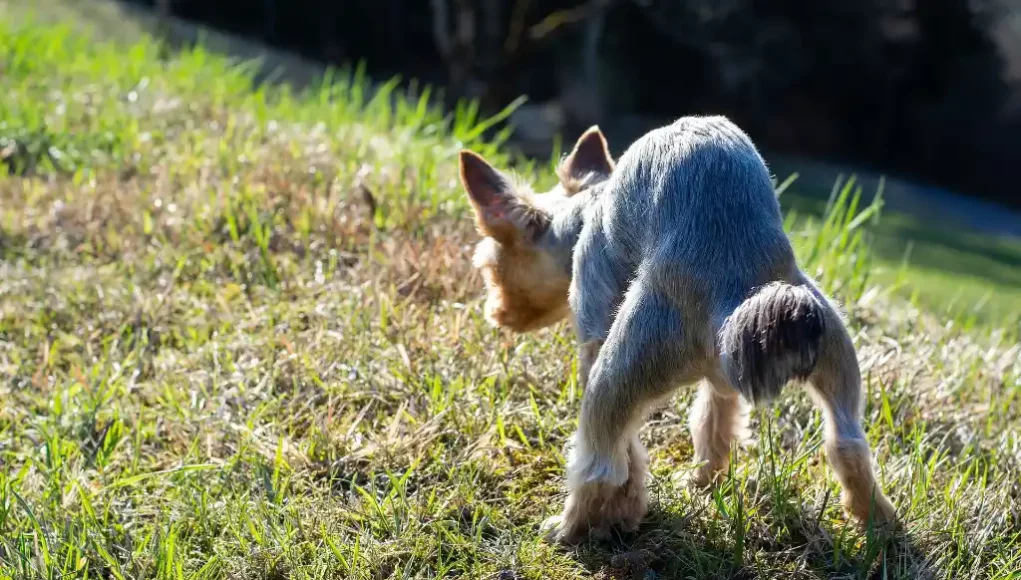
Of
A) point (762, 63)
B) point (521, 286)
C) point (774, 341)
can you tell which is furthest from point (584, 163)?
point (762, 63)

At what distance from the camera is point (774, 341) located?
2686mm

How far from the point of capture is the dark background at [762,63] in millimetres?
15203

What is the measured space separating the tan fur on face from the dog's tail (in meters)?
1.11

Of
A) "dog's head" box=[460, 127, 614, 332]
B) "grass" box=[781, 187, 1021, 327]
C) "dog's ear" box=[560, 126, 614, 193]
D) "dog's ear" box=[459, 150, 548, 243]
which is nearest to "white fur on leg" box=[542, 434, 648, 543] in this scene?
"dog's head" box=[460, 127, 614, 332]

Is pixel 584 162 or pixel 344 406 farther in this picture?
pixel 344 406

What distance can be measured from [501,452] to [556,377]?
48cm

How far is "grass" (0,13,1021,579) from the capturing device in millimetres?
3307

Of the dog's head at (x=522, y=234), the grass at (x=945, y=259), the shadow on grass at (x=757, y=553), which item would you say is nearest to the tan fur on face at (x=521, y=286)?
the dog's head at (x=522, y=234)

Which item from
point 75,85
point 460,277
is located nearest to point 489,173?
point 460,277

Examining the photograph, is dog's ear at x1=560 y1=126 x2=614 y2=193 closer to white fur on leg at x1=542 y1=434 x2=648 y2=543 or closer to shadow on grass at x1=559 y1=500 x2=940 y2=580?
white fur on leg at x1=542 y1=434 x2=648 y2=543

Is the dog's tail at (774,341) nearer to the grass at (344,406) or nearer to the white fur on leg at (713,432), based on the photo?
the grass at (344,406)

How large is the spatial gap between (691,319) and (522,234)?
3.24 feet

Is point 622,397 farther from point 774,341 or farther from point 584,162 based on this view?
point 584,162

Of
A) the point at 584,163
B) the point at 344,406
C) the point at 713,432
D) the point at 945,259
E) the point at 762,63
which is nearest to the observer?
the point at 713,432
